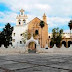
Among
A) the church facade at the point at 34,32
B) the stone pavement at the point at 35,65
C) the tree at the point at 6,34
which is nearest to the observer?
the stone pavement at the point at 35,65

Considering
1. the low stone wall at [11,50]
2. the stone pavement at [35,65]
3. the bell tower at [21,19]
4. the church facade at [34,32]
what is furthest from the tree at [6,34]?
the stone pavement at [35,65]

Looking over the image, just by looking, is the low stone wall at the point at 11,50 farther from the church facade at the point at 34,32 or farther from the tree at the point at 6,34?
the church facade at the point at 34,32

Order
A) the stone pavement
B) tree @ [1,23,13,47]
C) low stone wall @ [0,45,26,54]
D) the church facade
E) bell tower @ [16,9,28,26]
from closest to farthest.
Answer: the stone pavement → low stone wall @ [0,45,26,54] → tree @ [1,23,13,47] → the church facade → bell tower @ [16,9,28,26]

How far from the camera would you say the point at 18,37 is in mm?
62281

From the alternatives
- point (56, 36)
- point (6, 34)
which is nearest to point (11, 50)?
point (6, 34)

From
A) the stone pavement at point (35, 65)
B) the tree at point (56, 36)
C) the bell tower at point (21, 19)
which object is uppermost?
the bell tower at point (21, 19)

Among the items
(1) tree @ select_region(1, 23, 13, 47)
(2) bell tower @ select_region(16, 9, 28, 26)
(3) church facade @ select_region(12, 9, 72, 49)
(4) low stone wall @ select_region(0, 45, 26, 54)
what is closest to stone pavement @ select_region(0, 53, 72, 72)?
(4) low stone wall @ select_region(0, 45, 26, 54)

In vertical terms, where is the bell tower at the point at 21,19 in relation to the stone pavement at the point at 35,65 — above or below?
above

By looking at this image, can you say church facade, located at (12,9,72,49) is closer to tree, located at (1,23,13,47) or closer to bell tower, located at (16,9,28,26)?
bell tower, located at (16,9,28,26)

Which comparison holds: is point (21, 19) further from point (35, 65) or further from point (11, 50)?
point (35, 65)

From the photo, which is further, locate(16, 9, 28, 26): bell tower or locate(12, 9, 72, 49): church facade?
locate(16, 9, 28, 26): bell tower

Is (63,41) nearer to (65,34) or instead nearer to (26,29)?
(65,34)

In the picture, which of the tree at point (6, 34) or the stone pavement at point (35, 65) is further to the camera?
the tree at point (6, 34)

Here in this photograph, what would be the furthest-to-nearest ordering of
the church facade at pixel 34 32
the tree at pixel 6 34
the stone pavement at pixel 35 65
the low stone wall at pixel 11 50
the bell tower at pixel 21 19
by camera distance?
the bell tower at pixel 21 19 < the church facade at pixel 34 32 < the tree at pixel 6 34 < the low stone wall at pixel 11 50 < the stone pavement at pixel 35 65
